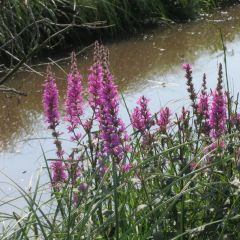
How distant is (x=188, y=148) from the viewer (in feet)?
9.97

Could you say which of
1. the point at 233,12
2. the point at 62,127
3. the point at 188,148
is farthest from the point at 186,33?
the point at 188,148

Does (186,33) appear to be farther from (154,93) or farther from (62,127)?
(62,127)

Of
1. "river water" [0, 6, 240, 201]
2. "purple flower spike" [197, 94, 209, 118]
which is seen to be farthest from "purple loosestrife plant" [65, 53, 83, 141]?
"river water" [0, 6, 240, 201]

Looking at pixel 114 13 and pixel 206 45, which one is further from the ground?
pixel 114 13

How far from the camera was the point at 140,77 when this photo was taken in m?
7.12

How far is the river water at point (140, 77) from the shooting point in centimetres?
483

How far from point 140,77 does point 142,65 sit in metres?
0.63

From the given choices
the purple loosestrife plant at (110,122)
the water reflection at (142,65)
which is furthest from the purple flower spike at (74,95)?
the water reflection at (142,65)

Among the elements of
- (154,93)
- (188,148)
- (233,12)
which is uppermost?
(188,148)

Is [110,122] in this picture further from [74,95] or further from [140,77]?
[140,77]

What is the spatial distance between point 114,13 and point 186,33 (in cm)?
130

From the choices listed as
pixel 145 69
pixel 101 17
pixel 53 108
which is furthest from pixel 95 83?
pixel 101 17

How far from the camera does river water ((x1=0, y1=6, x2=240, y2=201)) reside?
4.83m

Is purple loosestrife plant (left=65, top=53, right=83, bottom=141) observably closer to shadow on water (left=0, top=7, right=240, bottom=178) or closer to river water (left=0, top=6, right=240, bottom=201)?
river water (left=0, top=6, right=240, bottom=201)
